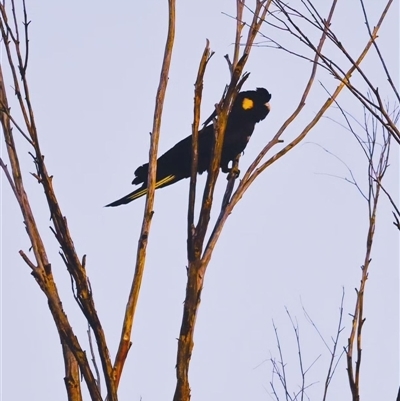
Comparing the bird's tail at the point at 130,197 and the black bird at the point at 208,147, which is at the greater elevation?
the black bird at the point at 208,147

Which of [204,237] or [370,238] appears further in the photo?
[370,238]

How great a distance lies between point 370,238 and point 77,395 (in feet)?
3.66

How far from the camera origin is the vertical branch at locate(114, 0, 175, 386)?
204cm

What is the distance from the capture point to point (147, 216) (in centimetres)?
221

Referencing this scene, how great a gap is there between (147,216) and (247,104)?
115 inches

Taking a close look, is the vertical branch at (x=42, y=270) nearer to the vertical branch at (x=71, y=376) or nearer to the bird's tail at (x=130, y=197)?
the vertical branch at (x=71, y=376)

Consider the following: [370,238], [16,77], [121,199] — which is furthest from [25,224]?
[121,199]

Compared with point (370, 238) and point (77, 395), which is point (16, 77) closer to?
point (77, 395)

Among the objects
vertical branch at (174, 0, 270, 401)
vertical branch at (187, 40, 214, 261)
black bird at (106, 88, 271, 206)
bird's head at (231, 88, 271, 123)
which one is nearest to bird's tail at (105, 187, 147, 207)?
black bird at (106, 88, 271, 206)

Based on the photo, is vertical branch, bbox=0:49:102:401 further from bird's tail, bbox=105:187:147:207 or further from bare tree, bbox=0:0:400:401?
bird's tail, bbox=105:187:147:207

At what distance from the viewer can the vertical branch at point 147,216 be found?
6.68ft

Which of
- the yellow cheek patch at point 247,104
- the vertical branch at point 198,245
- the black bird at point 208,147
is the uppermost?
the yellow cheek patch at point 247,104

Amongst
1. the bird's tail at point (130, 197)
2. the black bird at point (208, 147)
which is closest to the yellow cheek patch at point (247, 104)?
the black bird at point (208, 147)

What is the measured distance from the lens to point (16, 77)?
2.18 metres
